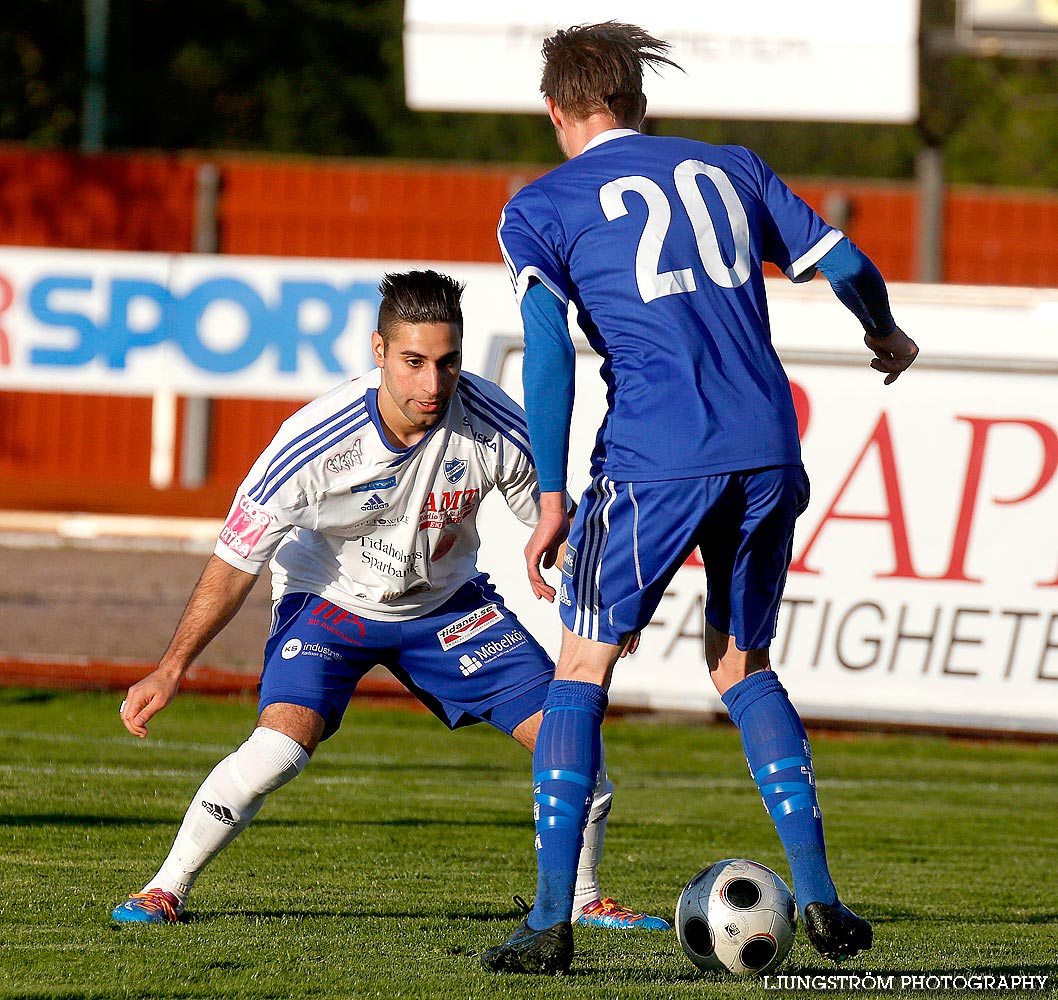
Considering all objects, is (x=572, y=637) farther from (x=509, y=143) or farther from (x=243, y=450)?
(x=509, y=143)

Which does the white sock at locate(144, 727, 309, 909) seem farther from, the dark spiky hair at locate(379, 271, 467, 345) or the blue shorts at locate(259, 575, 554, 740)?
the dark spiky hair at locate(379, 271, 467, 345)

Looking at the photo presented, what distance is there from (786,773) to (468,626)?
1.21 m

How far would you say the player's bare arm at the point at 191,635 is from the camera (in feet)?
14.3

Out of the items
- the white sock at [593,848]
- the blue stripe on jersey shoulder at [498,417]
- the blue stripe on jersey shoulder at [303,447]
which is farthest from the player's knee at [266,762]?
the blue stripe on jersey shoulder at [498,417]

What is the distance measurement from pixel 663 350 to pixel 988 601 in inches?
191

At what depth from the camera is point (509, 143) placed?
36.6 m

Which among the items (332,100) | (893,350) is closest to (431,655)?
(893,350)

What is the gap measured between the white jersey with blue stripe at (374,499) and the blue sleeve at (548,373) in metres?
0.83

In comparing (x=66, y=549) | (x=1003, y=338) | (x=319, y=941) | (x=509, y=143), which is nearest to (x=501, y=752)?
(x=1003, y=338)

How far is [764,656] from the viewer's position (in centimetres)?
429

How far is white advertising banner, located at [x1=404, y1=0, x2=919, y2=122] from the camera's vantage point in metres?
15.2

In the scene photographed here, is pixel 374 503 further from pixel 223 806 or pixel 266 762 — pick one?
pixel 223 806

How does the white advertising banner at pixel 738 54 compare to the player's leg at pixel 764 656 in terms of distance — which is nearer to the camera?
the player's leg at pixel 764 656

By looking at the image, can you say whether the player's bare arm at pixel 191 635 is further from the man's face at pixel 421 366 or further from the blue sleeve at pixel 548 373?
the blue sleeve at pixel 548 373
